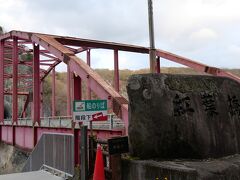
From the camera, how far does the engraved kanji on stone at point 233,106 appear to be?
22.6 ft

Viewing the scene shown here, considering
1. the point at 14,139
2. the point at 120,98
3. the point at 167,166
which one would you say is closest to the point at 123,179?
the point at 167,166

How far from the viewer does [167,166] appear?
5.15 metres

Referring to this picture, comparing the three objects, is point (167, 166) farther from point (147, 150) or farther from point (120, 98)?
point (120, 98)

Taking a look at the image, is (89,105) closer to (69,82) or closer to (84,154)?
(84,154)

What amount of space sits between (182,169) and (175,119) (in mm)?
1180

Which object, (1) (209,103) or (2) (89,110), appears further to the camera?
(2) (89,110)

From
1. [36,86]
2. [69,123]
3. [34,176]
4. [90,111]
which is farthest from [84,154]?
[36,86]

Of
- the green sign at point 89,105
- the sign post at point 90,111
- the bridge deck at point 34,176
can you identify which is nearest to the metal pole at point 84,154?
the sign post at point 90,111

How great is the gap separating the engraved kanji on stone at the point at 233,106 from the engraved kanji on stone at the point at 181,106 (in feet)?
3.86

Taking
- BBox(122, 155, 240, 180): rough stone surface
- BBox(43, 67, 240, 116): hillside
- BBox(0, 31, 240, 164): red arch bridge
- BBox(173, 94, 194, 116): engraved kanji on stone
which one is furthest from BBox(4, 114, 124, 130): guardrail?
BBox(43, 67, 240, 116): hillside

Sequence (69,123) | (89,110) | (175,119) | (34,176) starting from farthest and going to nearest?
(69,123) → (34,176) → (89,110) → (175,119)

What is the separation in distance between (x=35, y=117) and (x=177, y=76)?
54.9 feet

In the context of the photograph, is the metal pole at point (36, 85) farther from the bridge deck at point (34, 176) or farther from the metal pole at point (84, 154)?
the metal pole at point (84, 154)

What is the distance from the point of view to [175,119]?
5.92 metres
